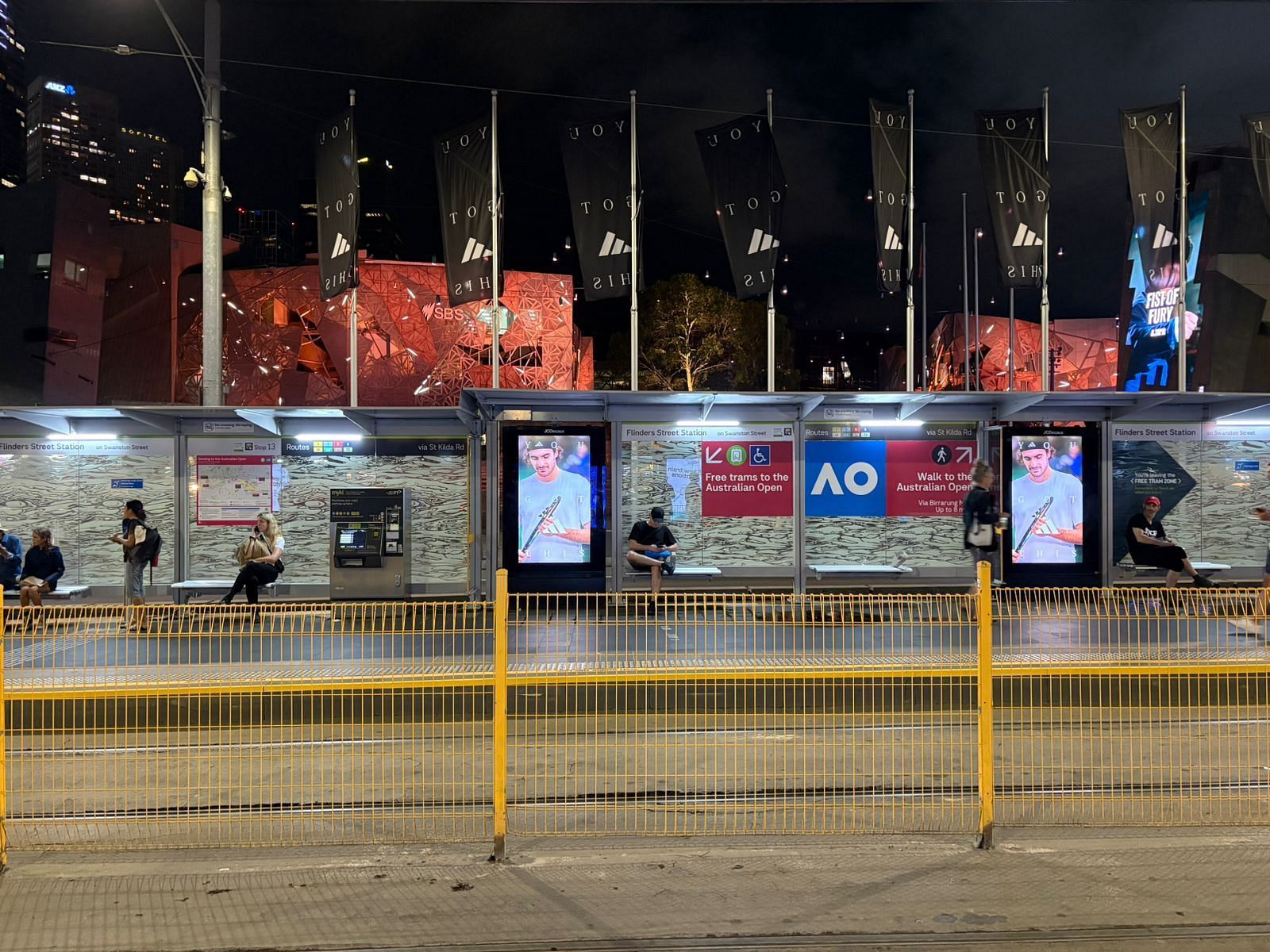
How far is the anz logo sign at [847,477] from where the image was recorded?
576 inches

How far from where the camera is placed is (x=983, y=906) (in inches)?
162

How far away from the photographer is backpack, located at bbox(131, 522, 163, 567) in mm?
12133

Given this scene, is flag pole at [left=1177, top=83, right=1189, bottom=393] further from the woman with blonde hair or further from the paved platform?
the woman with blonde hair

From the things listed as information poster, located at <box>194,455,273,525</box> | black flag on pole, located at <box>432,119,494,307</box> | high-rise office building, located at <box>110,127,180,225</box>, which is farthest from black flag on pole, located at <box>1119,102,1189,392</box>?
high-rise office building, located at <box>110,127,180,225</box>

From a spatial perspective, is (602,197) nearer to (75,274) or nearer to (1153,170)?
(1153,170)

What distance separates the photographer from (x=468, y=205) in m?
15.5

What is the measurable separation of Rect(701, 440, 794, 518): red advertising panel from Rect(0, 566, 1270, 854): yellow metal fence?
6.37 metres

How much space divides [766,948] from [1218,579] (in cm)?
1378

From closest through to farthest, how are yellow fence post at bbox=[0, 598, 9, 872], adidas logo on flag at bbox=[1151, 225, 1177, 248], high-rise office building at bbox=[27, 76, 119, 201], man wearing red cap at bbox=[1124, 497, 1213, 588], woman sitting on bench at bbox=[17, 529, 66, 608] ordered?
yellow fence post at bbox=[0, 598, 9, 872], man wearing red cap at bbox=[1124, 497, 1213, 588], woman sitting on bench at bbox=[17, 529, 66, 608], adidas logo on flag at bbox=[1151, 225, 1177, 248], high-rise office building at bbox=[27, 76, 119, 201]

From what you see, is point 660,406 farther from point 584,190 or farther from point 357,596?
point 357,596

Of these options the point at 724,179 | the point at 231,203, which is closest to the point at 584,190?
the point at 724,179

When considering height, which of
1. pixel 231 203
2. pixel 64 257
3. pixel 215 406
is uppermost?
pixel 231 203

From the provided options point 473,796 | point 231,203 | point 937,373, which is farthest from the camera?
point 937,373

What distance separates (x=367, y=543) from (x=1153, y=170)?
1485cm
